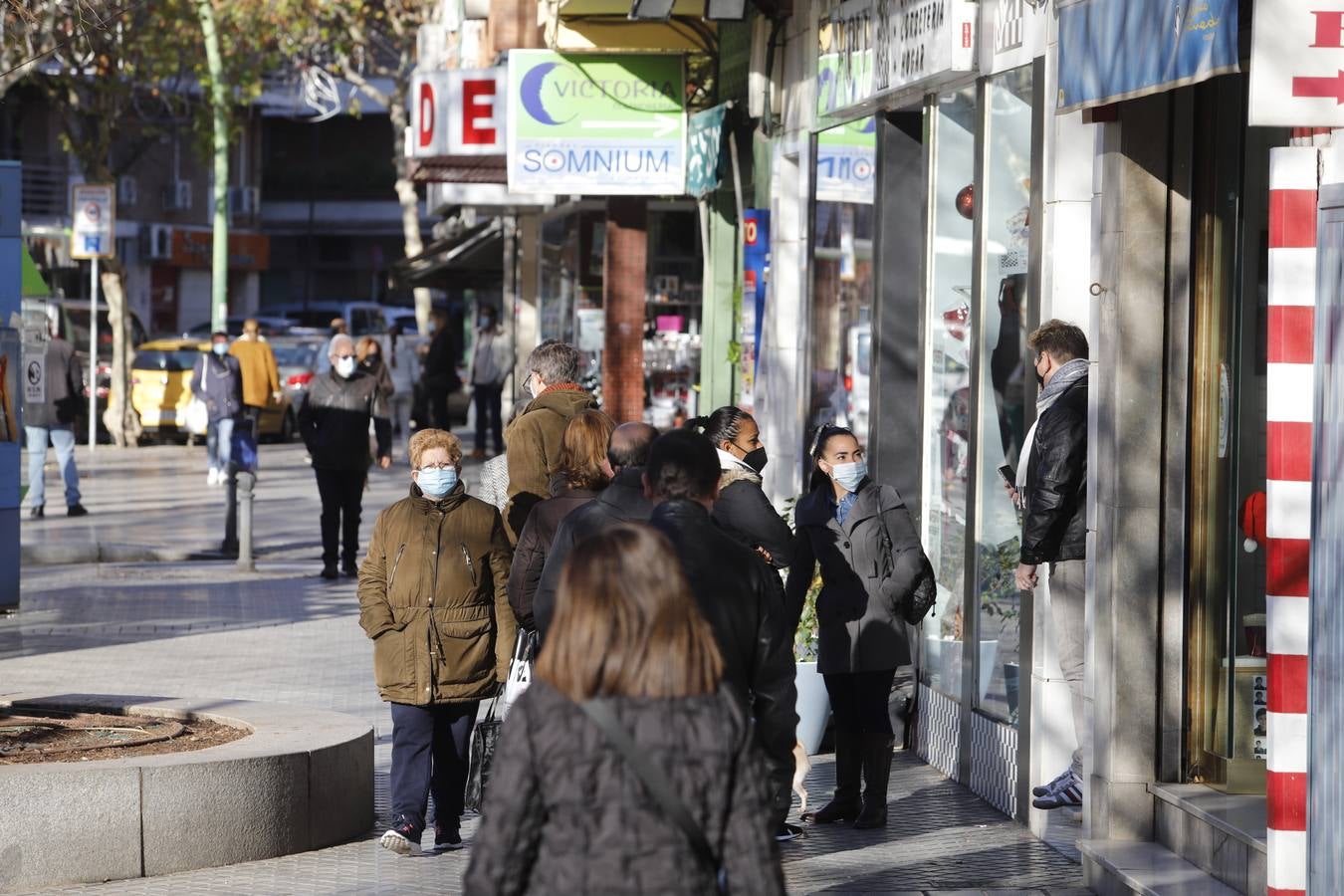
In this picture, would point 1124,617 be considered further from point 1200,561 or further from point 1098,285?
point 1098,285

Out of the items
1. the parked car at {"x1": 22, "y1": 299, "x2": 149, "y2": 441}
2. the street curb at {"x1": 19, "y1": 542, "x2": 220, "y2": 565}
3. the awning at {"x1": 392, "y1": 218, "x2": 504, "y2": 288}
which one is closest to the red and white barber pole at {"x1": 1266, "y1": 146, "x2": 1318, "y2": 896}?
the street curb at {"x1": 19, "y1": 542, "x2": 220, "y2": 565}

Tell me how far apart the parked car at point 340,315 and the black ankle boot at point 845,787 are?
Result: 43.7 metres

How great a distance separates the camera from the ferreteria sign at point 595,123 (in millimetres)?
15648

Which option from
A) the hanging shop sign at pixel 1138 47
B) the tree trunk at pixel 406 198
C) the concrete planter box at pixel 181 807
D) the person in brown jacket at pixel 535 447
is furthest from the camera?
the tree trunk at pixel 406 198

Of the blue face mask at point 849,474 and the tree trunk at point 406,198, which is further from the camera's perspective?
the tree trunk at point 406,198

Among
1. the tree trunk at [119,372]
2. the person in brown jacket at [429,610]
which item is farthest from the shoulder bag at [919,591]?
the tree trunk at [119,372]

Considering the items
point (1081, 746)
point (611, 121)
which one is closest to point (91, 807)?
point (1081, 746)

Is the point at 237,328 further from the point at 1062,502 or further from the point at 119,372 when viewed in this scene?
the point at 1062,502

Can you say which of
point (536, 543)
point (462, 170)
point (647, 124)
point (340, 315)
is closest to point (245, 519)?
point (647, 124)

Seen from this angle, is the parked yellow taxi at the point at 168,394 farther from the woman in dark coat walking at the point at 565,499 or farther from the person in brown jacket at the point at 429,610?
the woman in dark coat walking at the point at 565,499

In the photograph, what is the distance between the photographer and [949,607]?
384 inches

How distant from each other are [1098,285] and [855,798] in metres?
2.24

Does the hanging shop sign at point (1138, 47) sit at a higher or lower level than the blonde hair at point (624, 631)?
higher

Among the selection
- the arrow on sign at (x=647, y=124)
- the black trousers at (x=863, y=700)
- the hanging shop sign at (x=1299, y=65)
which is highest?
the arrow on sign at (x=647, y=124)
